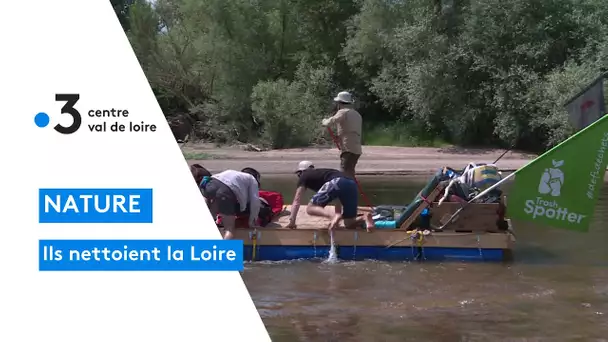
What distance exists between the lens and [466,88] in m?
31.4

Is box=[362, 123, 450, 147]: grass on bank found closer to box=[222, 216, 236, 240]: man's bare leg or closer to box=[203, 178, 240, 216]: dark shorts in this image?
box=[222, 216, 236, 240]: man's bare leg

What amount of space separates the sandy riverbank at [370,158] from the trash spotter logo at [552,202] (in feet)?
46.7

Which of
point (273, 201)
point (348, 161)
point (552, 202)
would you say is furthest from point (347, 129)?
point (552, 202)

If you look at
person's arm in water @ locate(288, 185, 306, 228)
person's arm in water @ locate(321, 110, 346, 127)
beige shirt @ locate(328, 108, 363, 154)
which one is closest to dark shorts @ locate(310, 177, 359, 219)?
person's arm in water @ locate(288, 185, 306, 228)

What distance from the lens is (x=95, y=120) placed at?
488 centimetres

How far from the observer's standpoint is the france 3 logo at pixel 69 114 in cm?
483

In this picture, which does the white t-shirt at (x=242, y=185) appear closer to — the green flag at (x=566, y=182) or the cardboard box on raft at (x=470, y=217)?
the cardboard box on raft at (x=470, y=217)

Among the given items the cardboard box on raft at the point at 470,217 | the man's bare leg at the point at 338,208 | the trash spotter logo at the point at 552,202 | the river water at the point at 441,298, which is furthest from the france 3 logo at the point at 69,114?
the trash spotter logo at the point at 552,202

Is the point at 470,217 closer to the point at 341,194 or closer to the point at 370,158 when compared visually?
the point at 341,194

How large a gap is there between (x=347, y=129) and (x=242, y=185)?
194 centimetres

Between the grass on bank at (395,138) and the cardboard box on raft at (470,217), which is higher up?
the cardboard box on raft at (470,217)

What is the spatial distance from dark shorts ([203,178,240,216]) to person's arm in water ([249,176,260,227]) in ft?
0.91

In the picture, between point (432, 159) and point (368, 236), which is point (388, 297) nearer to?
point (368, 236)

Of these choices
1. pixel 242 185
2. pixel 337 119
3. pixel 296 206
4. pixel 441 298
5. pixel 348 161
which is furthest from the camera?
pixel 348 161
